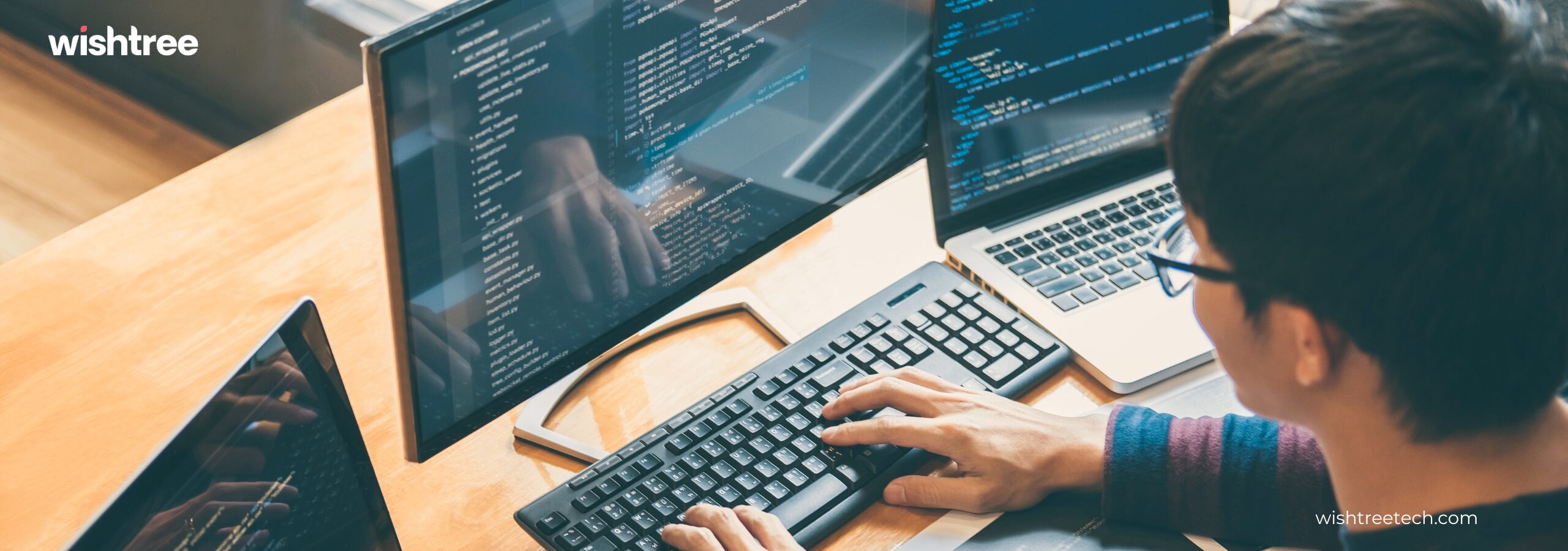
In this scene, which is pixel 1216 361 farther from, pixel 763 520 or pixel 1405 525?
pixel 763 520

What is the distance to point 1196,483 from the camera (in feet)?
3.00

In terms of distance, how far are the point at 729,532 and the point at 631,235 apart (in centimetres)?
24

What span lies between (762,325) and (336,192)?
1.57 ft

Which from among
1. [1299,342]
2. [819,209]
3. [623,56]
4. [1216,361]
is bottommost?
[1216,361]

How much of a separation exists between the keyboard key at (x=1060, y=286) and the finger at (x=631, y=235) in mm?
373

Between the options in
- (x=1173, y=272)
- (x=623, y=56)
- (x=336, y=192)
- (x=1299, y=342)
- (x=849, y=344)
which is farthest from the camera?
(x=336, y=192)

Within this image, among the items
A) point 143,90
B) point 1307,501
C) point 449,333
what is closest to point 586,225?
point 449,333

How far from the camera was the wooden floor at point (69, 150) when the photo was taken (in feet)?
8.94

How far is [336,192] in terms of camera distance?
1.26 meters

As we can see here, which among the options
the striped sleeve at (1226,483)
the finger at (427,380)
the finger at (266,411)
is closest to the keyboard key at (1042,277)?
the striped sleeve at (1226,483)

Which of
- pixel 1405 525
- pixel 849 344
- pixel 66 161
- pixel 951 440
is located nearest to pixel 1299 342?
pixel 1405 525

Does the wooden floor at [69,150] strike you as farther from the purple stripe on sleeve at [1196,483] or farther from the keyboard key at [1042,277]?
the purple stripe on sleeve at [1196,483]

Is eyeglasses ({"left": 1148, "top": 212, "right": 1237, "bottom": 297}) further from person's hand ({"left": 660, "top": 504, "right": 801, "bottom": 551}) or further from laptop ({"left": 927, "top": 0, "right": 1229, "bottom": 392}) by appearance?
person's hand ({"left": 660, "top": 504, "right": 801, "bottom": 551})

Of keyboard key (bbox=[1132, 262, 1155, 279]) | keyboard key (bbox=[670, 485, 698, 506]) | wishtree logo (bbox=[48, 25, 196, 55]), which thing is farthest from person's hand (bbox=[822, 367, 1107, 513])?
wishtree logo (bbox=[48, 25, 196, 55])
